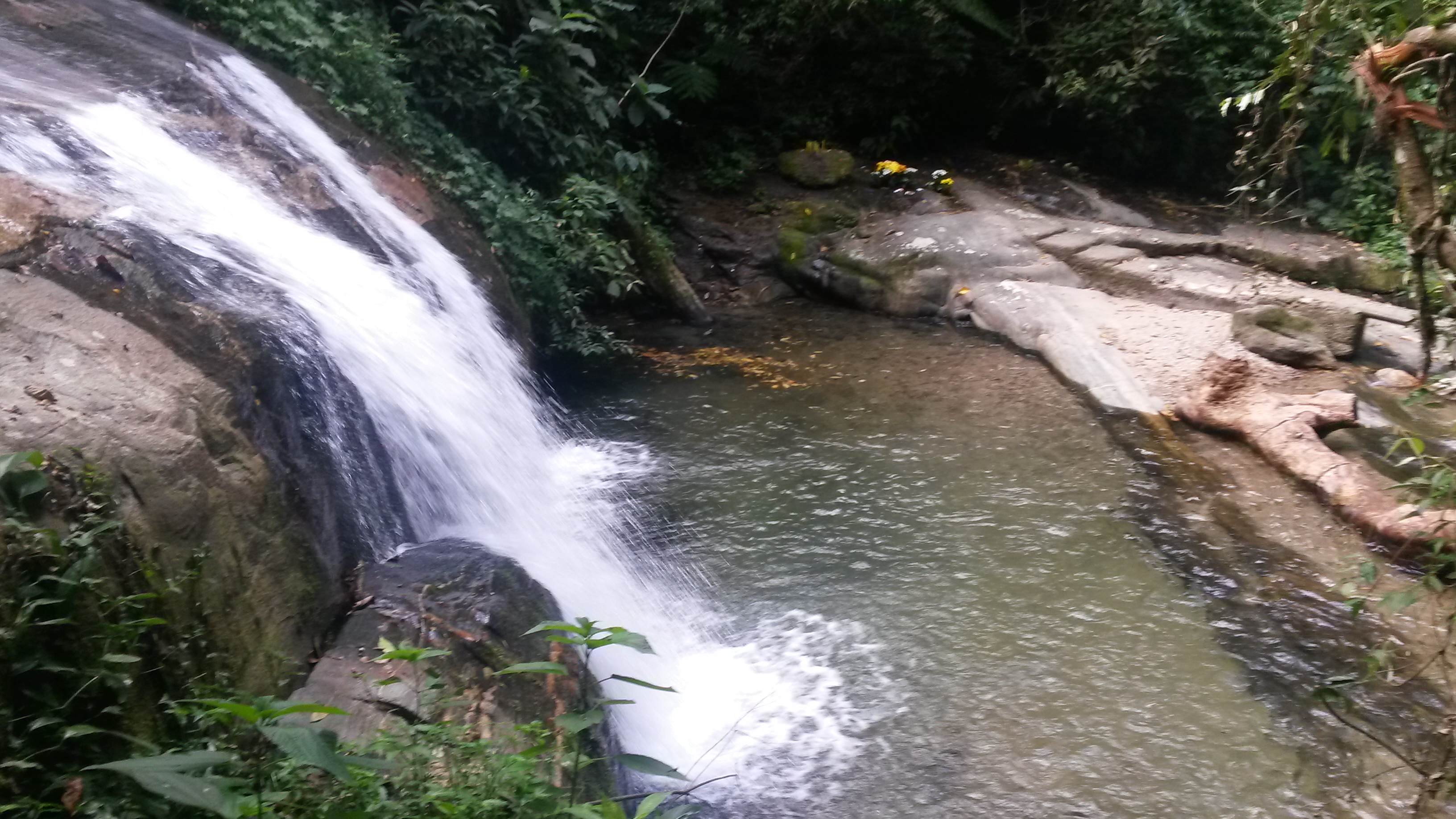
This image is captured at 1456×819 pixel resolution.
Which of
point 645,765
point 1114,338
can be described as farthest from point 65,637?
point 1114,338

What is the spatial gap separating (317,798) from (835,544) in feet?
11.4

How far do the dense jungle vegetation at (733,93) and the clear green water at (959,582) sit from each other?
1.74 metres

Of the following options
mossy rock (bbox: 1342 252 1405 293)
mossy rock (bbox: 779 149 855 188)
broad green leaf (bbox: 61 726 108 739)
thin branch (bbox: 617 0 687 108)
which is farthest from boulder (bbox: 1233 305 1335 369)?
broad green leaf (bbox: 61 726 108 739)

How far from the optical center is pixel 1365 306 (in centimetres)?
852

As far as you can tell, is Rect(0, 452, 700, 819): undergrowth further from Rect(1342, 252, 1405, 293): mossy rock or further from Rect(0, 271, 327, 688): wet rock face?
Rect(1342, 252, 1405, 293): mossy rock

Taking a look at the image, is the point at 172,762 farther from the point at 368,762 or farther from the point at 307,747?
the point at 368,762

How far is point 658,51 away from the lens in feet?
29.9

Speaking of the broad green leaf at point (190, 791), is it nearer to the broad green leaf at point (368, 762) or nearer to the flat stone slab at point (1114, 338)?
the broad green leaf at point (368, 762)

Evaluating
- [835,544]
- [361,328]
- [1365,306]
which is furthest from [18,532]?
[1365,306]

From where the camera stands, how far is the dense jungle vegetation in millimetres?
7164

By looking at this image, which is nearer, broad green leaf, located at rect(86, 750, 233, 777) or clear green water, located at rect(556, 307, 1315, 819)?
broad green leaf, located at rect(86, 750, 233, 777)

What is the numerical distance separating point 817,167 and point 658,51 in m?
2.64

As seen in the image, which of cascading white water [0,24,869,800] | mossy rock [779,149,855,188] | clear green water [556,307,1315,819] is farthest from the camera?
mossy rock [779,149,855,188]

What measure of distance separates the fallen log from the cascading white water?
297cm
